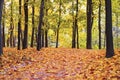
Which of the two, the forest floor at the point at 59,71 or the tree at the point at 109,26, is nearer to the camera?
the forest floor at the point at 59,71

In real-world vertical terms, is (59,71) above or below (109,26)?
below

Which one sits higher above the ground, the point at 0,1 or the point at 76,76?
the point at 0,1

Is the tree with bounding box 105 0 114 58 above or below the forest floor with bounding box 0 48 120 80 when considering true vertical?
above

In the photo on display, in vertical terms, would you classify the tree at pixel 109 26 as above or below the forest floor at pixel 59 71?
above

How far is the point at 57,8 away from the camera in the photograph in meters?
39.6

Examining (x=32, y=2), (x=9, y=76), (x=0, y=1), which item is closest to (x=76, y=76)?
(x=9, y=76)

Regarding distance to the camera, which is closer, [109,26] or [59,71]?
[59,71]

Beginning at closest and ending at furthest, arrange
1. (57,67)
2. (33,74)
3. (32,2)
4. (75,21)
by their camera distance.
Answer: (33,74) < (57,67) < (32,2) < (75,21)

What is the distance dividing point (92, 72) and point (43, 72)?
2.93 metres

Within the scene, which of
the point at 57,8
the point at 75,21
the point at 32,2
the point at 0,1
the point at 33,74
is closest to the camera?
the point at 33,74

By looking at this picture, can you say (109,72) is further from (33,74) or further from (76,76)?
(33,74)

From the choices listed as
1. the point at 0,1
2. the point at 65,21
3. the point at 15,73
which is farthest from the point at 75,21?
the point at 15,73

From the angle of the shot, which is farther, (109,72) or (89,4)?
(89,4)

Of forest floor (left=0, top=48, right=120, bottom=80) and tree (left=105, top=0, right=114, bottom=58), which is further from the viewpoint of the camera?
tree (left=105, top=0, right=114, bottom=58)
